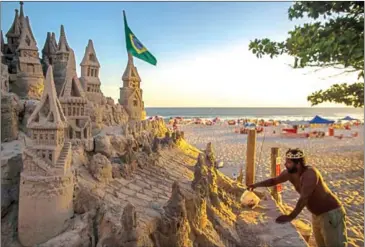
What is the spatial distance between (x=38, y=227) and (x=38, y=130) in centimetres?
209

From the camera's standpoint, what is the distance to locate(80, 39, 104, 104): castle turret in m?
12.9

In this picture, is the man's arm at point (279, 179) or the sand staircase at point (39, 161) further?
the sand staircase at point (39, 161)

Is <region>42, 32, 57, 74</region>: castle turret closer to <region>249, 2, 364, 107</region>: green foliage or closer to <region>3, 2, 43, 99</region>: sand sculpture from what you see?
<region>3, 2, 43, 99</region>: sand sculpture

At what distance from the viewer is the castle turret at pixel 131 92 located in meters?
16.4

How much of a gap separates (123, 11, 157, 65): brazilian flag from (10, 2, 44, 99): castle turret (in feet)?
13.5

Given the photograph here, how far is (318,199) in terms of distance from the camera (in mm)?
4168

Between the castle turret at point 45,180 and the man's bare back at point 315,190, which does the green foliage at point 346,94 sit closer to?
the man's bare back at point 315,190

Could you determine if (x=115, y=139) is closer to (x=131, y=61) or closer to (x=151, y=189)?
(x=151, y=189)

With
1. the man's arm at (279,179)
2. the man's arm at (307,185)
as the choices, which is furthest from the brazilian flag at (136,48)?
the man's arm at (307,185)

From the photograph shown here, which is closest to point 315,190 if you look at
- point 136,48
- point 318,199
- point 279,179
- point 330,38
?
point 318,199

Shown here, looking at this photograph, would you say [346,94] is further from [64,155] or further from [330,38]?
[64,155]

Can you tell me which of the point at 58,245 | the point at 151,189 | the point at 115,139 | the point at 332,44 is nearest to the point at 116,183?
the point at 151,189

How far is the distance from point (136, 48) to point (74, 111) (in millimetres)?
6428

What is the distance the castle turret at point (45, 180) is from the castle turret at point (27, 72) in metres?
6.16
